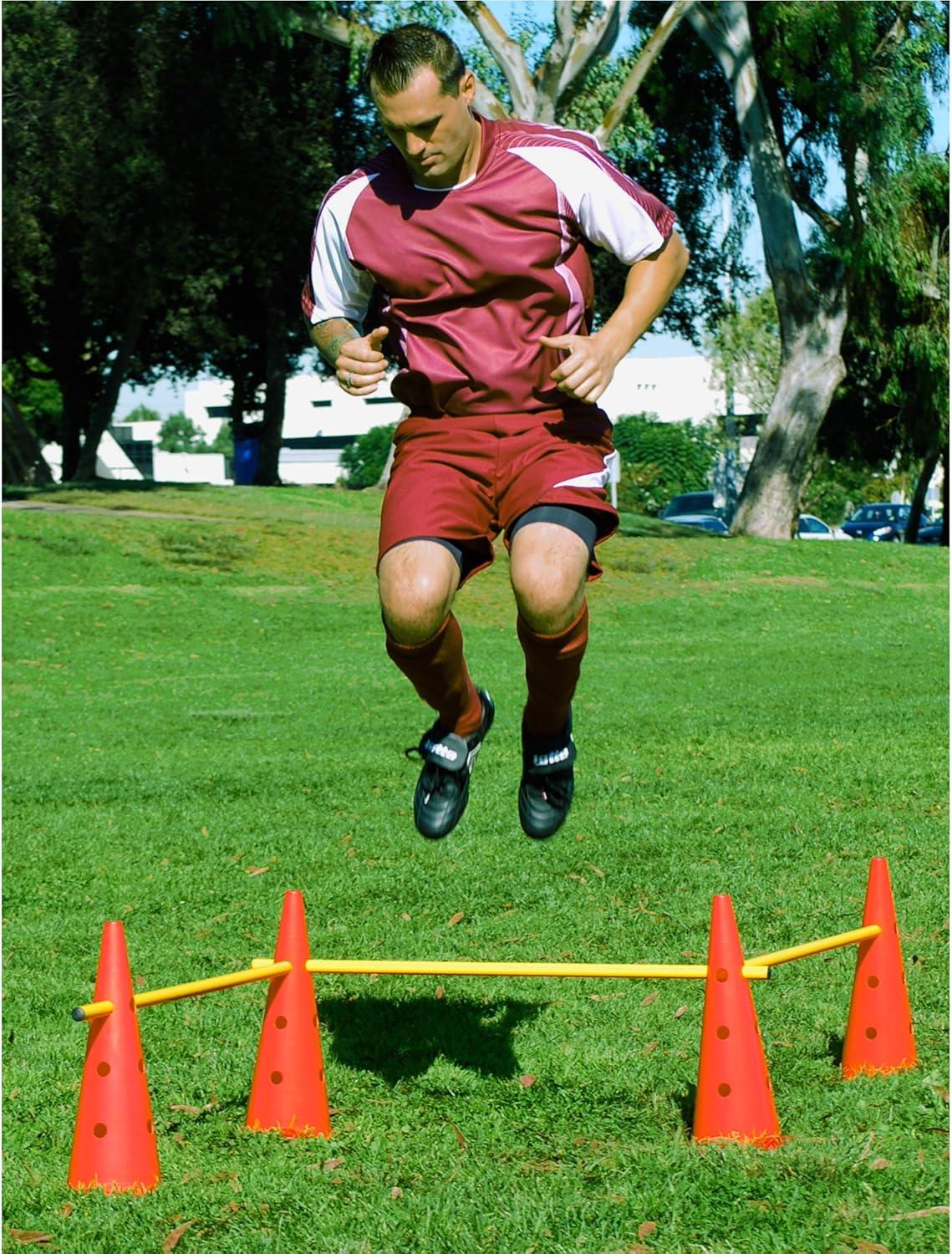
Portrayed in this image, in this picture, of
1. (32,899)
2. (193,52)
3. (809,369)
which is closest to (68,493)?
(193,52)

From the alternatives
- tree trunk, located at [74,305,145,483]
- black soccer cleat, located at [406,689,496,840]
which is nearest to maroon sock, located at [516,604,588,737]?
black soccer cleat, located at [406,689,496,840]

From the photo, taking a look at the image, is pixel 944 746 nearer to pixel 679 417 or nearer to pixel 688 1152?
pixel 688 1152

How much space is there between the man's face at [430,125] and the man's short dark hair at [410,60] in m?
0.02

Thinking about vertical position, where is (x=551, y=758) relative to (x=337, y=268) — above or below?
below

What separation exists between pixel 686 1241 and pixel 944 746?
8.33 meters

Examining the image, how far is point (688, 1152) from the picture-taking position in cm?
476

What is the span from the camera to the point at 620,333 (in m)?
5.09

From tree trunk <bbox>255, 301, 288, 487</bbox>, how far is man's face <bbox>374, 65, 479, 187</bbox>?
32288 millimetres

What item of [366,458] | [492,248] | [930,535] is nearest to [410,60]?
[492,248]

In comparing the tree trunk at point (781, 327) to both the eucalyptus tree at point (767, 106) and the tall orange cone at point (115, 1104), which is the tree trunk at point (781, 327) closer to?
the eucalyptus tree at point (767, 106)

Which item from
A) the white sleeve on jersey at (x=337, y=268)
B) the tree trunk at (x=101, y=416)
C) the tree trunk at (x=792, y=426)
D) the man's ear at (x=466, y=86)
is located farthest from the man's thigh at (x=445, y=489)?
the tree trunk at (x=101, y=416)

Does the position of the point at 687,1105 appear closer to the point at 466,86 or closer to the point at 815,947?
the point at 815,947

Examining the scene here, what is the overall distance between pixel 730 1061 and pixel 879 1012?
2.79ft

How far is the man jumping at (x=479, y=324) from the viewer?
16.5 feet
